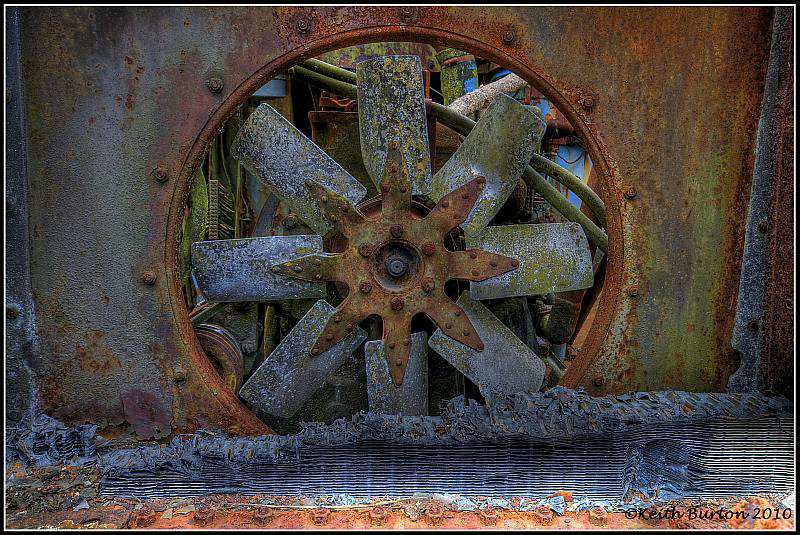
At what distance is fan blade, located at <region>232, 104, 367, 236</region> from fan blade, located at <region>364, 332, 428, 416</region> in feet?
1.82

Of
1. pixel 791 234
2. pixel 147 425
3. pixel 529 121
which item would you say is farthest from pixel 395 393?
pixel 791 234

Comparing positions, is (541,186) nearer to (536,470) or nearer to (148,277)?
(536,470)

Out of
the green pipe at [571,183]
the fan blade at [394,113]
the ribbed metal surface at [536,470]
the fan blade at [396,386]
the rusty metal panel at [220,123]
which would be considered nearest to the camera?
the ribbed metal surface at [536,470]

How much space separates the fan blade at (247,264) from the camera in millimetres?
2217

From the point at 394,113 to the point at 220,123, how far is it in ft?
2.11

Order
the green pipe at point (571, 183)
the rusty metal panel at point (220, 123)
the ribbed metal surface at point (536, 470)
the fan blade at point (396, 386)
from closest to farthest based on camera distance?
the ribbed metal surface at point (536, 470) < the rusty metal panel at point (220, 123) < the fan blade at point (396, 386) < the green pipe at point (571, 183)

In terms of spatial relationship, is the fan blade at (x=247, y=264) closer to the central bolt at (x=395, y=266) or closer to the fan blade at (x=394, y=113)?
the central bolt at (x=395, y=266)

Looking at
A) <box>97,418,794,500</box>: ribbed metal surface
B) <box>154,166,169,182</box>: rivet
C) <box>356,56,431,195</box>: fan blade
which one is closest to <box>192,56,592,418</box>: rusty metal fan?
<box>356,56,431,195</box>: fan blade

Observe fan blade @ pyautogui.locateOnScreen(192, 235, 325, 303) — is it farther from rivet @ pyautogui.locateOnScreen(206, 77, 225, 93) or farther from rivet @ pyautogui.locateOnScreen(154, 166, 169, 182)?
rivet @ pyautogui.locateOnScreen(206, 77, 225, 93)

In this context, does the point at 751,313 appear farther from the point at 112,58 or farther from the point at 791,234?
the point at 112,58

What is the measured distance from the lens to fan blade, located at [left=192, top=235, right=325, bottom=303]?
222 centimetres

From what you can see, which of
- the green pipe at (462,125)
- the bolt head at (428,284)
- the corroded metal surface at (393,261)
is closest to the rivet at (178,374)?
the corroded metal surface at (393,261)

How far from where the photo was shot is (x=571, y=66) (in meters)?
2.01

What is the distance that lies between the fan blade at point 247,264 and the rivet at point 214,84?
574 millimetres
